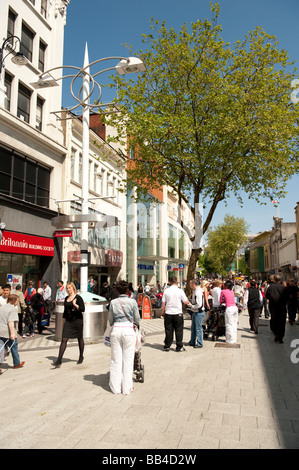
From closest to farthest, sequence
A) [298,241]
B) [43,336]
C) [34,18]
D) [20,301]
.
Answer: [20,301], [43,336], [34,18], [298,241]

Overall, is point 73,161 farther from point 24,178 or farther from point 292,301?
point 292,301

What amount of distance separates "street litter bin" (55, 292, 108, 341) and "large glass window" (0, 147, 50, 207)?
313 inches

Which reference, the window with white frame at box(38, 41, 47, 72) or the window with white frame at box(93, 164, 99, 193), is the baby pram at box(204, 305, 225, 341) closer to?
the window with white frame at box(38, 41, 47, 72)

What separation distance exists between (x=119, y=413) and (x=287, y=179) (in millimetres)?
17115

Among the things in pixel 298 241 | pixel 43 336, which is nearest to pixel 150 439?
pixel 43 336

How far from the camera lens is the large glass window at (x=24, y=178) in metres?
17.1

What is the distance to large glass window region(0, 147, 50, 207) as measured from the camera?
17094 mm

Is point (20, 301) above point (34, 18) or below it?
below

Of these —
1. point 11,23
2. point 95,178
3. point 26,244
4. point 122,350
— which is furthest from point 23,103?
point 122,350

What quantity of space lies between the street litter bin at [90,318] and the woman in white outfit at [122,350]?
5280 mm

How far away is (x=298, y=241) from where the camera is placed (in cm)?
4938

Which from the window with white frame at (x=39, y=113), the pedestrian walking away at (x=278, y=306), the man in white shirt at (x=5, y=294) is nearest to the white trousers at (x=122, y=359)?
the man in white shirt at (x=5, y=294)

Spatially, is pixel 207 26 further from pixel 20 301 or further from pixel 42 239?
pixel 20 301

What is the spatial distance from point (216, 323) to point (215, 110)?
1136cm
